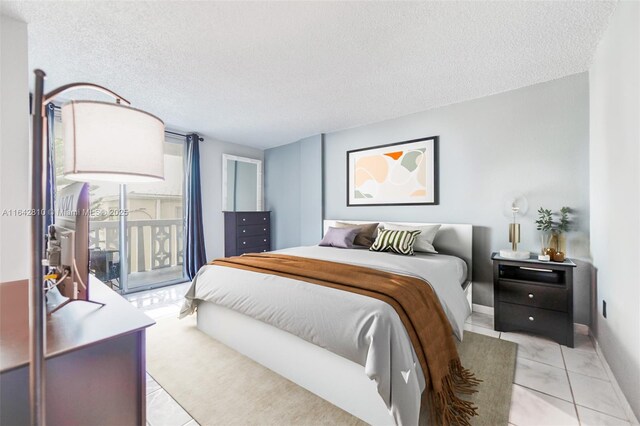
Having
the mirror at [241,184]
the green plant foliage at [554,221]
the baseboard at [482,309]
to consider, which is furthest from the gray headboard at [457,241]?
the mirror at [241,184]

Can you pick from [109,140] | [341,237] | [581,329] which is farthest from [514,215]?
[109,140]

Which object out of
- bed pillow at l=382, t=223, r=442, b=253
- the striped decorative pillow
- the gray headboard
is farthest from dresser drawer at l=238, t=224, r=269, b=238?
the gray headboard

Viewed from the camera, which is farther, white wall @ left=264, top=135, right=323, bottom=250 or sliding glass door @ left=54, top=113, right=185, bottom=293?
white wall @ left=264, top=135, right=323, bottom=250

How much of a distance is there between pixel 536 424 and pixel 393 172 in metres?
2.78

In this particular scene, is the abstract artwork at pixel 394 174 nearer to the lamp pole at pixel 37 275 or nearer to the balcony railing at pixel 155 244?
the balcony railing at pixel 155 244

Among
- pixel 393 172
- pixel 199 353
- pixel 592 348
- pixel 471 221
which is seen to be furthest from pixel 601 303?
pixel 199 353

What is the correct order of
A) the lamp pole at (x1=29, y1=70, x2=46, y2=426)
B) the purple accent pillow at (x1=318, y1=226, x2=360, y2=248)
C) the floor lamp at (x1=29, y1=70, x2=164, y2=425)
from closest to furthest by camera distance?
the lamp pole at (x1=29, y1=70, x2=46, y2=426)
the floor lamp at (x1=29, y1=70, x2=164, y2=425)
the purple accent pillow at (x1=318, y1=226, x2=360, y2=248)

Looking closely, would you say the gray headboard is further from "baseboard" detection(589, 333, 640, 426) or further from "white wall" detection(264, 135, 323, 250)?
"white wall" detection(264, 135, 323, 250)

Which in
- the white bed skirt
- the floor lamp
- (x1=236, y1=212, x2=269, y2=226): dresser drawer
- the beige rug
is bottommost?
the beige rug

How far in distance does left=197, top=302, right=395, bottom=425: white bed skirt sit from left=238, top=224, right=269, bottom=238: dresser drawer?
7.49 feet

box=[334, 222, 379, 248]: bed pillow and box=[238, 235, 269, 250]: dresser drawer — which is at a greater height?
box=[334, 222, 379, 248]: bed pillow

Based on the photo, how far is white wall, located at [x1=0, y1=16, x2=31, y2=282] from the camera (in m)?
1.85

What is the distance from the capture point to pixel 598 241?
2.23m

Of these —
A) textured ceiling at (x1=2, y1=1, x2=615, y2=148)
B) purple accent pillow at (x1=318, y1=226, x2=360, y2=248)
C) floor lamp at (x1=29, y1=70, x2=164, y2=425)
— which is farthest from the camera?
purple accent pillow at (x1=318, y1=226, x2=360, y2=248)
